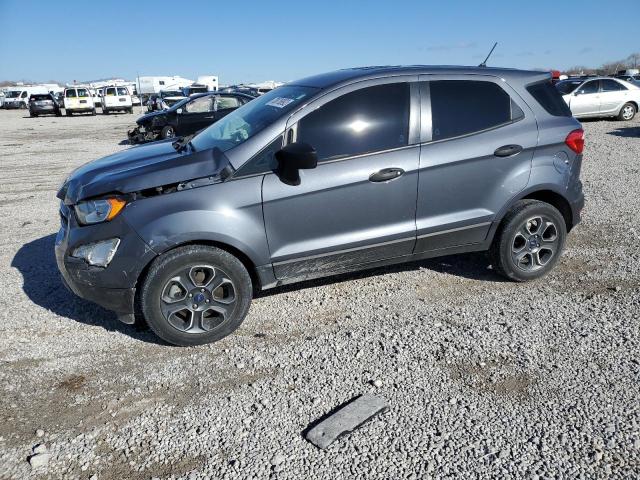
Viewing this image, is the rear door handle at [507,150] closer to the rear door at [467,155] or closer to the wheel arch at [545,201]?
the rear door at [467,155]

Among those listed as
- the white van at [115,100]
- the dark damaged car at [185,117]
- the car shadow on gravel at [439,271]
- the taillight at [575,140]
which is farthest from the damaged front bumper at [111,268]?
the white van at [115,100]

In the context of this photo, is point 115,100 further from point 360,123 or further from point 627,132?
point 360,123

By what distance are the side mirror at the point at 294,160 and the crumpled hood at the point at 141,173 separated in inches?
15.7

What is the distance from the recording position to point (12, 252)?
5703 millimetres

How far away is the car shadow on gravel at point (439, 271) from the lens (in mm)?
4609

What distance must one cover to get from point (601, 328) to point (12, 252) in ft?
19.4

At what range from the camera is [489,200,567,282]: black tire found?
4.30m

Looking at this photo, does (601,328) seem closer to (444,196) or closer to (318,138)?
(444,196)

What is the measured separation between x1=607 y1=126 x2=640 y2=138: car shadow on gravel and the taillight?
11289 mm

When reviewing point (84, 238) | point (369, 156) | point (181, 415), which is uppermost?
point (369, 156)

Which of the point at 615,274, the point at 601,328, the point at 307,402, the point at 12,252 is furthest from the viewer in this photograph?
the point at 12,252

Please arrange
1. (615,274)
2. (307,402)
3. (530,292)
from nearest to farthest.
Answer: (307,402), (530,292), (615,274)

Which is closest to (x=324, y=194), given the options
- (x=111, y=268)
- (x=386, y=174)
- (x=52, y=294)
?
(x=386, y=174)

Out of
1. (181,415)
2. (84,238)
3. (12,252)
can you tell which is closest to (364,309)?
(181,415)
